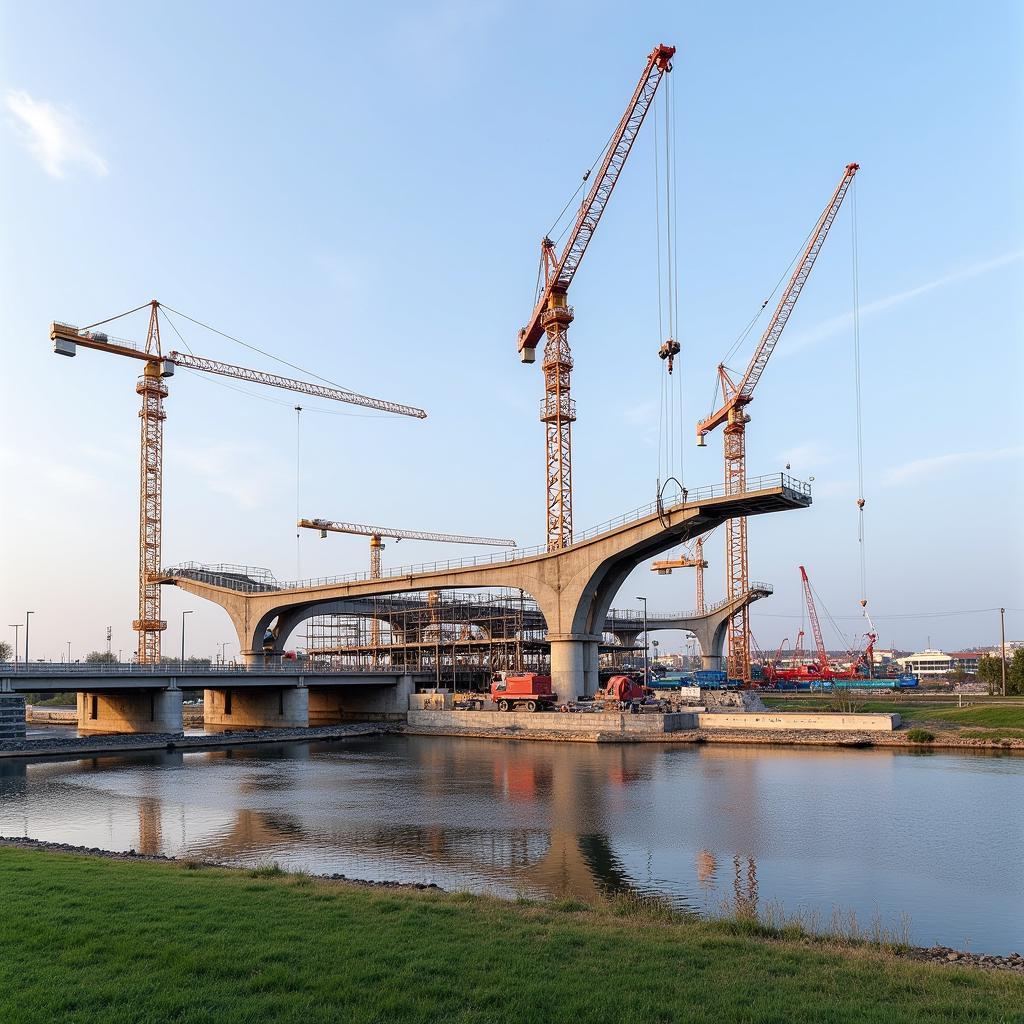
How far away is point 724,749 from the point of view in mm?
62812

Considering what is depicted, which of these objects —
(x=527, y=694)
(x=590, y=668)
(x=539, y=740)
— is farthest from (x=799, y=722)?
(x=527, y=694)

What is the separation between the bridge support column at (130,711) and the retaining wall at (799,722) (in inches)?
1795

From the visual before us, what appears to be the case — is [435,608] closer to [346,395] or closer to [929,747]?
[346,395]

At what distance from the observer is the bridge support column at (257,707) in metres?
89.2

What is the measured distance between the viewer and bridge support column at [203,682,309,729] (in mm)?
89250

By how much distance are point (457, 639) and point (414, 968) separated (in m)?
97.8

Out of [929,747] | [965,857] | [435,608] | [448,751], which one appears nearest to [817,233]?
[435,608]

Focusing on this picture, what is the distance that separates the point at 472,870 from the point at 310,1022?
17155 mm

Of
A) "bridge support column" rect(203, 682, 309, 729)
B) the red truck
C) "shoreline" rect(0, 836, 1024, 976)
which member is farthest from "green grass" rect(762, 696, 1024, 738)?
"shoreline" rect(0, 836, 1024, 976)

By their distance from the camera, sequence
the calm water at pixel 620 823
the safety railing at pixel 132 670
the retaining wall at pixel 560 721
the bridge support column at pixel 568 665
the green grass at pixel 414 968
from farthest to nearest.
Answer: the bridge support column at pixel 568 665 < the retaining wall at pixel 560 721 < the safety railing at pixel 132 670 < the calm water at pixel 620 823 < the green grass at pixel 414 968

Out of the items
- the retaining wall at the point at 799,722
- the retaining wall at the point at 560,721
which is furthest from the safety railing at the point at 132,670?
the retaining wall at the point at 799,722

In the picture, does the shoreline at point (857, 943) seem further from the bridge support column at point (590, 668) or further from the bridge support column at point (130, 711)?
the bridge support column at point (590, 668)

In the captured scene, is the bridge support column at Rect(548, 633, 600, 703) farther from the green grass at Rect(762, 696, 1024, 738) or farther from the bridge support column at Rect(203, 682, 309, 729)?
the bridge support column at Rect(203, 682, 309, 729)

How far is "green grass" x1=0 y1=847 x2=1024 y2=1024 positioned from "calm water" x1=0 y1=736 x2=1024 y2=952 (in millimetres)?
7955
